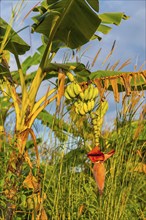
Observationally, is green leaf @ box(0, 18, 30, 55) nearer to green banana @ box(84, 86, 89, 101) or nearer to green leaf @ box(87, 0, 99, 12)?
green leaf @ box(87, 0, 99, 12)

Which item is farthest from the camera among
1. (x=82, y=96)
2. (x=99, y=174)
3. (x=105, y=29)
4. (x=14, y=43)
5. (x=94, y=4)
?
(x=105, y=29)

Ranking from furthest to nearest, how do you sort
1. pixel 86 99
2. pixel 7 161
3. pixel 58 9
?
pixel 58 9 → pixel 7 161 → pixel 86 99

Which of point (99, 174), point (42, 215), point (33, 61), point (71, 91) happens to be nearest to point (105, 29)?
point (33, 61)

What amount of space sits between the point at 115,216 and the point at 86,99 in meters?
0.55

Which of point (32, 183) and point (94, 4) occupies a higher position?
point (94, 4)

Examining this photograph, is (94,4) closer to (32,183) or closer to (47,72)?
(47,72)

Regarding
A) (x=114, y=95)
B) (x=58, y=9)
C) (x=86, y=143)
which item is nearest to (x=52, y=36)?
(x=58, y=9)

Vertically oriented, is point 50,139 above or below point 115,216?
above

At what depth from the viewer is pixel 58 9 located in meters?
2.54

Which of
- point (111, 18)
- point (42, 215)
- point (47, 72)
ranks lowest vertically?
point (42, 215)

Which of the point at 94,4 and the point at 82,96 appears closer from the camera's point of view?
the point at 82,96

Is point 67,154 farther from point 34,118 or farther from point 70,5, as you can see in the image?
point 70,5

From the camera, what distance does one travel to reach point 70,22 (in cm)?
261

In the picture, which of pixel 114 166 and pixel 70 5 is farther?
pixel 70 5
